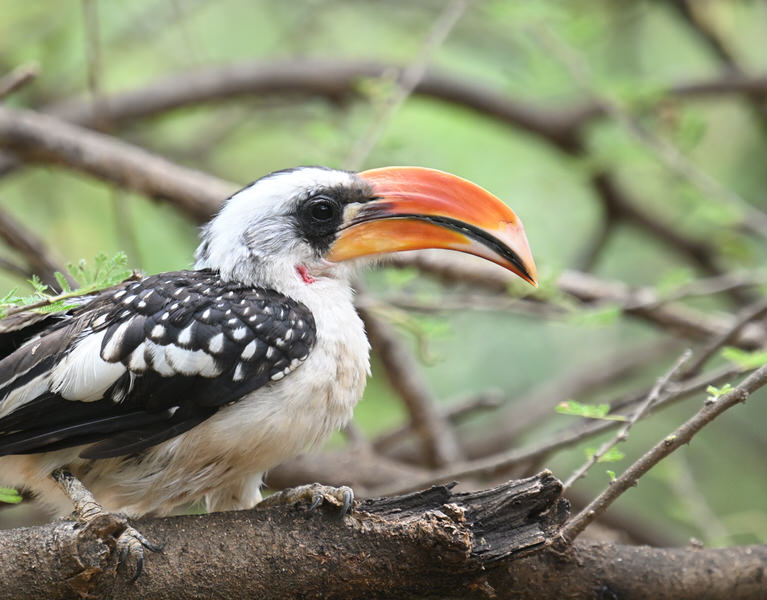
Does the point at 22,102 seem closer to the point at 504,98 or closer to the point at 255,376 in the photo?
the point at 504,98

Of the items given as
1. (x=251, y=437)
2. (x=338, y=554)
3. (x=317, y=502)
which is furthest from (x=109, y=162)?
(x=338, y=554)

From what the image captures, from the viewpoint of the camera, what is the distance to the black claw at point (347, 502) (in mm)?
2219

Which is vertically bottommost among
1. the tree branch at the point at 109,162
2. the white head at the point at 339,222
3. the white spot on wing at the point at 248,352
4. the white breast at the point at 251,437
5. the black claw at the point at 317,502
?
the black claw at the point at 317,502

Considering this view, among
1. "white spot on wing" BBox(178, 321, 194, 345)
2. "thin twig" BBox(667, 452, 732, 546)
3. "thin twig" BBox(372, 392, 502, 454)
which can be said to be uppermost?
"white spot on wing" BBox(178, 321, 194, 345)

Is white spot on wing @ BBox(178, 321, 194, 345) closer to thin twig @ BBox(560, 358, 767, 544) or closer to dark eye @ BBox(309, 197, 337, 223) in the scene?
dark eye @ BBox(309, 197, 337, 223)

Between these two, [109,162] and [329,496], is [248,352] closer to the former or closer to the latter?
[329,496]

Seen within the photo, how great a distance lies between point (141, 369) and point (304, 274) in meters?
0.61

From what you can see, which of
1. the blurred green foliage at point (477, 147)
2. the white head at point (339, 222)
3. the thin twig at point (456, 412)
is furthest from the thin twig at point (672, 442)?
the blurred green foliage at point (477, 147)

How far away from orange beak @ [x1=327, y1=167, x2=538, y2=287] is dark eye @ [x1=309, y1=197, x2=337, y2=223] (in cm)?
6

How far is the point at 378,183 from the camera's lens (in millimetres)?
2770

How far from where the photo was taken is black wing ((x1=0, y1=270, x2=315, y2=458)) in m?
2.29

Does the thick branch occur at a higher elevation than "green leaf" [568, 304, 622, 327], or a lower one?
lower

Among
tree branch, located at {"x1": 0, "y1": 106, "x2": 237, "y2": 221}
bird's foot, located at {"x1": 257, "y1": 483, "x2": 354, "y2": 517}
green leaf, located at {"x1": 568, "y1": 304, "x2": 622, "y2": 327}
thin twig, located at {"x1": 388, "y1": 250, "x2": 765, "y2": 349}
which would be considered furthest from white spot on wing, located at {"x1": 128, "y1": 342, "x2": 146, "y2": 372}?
thin twig, located at {"x1": 388, "y1": 250, "x2": 765, "y2": 349}

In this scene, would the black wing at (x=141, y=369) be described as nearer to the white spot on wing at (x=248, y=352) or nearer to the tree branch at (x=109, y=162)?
the white spot on wing at (x=248, y=352)
